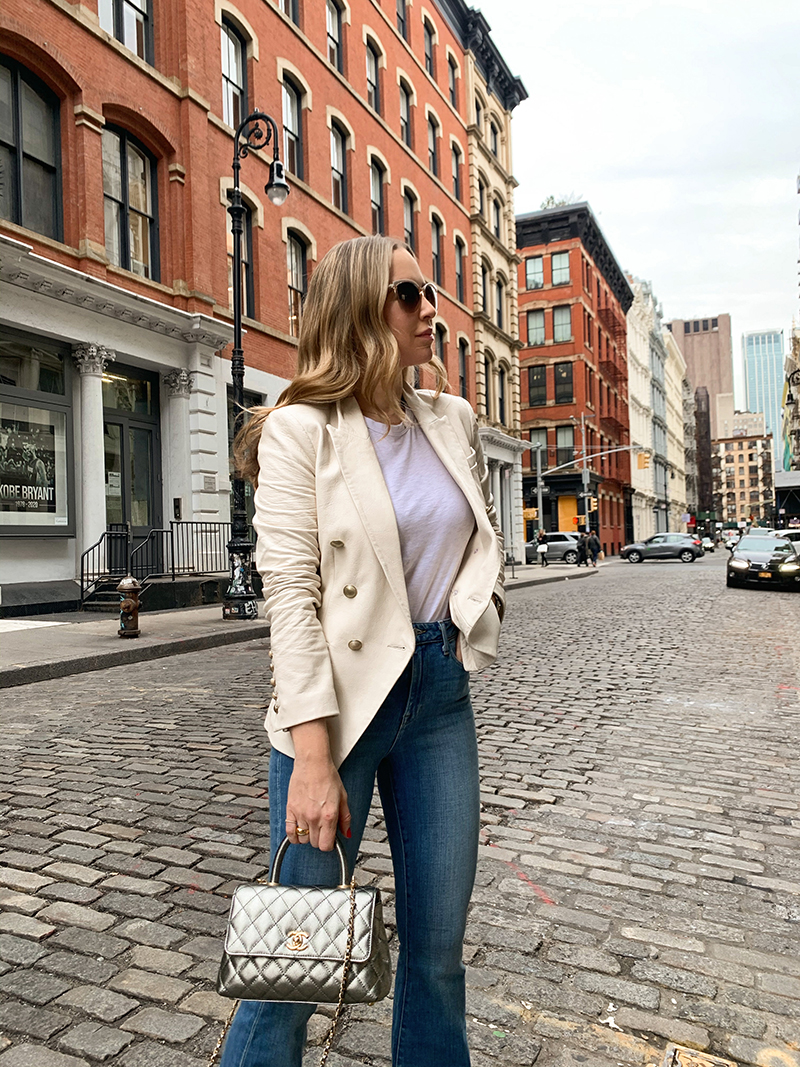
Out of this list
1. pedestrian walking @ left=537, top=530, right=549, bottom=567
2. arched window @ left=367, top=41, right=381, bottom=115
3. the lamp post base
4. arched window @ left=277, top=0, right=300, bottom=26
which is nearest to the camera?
the lamp post base

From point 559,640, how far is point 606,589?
11.0m

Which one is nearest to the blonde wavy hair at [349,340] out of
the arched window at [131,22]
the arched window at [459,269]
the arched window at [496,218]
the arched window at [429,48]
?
the arched window at [131,22]

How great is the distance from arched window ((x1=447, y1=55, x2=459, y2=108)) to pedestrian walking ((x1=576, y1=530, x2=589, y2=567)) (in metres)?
19.4

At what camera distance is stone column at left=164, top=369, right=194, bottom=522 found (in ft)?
58.5

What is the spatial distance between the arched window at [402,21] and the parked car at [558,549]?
22390 millimetres

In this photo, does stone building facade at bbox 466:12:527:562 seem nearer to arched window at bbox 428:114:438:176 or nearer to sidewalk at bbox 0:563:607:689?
arched window at bbox 428:114:438:176

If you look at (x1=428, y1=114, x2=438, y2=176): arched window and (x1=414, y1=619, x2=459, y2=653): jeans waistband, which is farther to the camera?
(x1=428, y1=114, x2=438, y2=176): arched window

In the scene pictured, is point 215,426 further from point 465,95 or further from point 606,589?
point 465,95

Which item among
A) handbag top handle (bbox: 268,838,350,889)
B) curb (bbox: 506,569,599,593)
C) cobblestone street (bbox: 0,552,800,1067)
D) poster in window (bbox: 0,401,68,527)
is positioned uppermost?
poster in window (bbox: 0,401,68,527)

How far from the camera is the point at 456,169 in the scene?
3459 cm

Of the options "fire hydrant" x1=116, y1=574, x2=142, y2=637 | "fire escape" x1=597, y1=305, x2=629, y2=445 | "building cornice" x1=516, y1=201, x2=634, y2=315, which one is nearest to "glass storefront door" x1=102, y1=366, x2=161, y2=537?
"fire hydrant" x1=116, y1=574, x2=142, y2=637

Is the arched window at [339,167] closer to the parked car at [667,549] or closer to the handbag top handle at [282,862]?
the handbag top handle at [282,862]

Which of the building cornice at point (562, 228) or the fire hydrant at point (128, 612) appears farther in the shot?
the building cornice at point (562, 228)

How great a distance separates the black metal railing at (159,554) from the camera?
15500 millimetres
